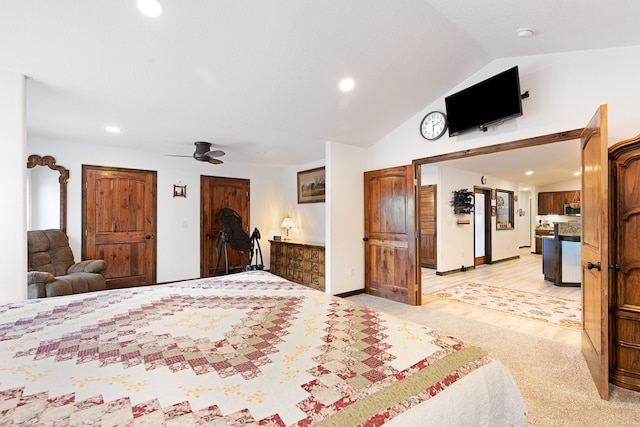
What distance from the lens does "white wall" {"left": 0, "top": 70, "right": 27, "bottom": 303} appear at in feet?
7.71

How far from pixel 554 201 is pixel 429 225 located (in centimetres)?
604

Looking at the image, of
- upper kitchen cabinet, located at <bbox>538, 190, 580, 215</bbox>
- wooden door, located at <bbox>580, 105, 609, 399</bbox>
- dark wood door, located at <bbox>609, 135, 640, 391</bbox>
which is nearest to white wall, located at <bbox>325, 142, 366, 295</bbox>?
wooden door, located at <bbox>580, 105, 609, 399</bbox>

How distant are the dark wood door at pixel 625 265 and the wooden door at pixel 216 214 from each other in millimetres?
5087

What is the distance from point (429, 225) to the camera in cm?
687

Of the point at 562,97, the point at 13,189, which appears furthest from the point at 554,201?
the point at 13,189

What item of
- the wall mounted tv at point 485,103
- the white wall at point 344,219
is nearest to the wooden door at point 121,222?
the white wall at point 344,219

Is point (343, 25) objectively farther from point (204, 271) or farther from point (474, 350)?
point (204, 271)

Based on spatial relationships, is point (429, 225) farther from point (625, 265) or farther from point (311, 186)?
point (625, 265)

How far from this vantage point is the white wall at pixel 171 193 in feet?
14.5

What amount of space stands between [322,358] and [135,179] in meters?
4.97

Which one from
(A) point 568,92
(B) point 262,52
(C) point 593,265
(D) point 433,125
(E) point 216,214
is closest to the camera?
(C) point 593,265

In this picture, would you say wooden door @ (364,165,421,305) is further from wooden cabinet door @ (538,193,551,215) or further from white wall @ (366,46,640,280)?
wooden cabinet door @ (538,193,551,215)

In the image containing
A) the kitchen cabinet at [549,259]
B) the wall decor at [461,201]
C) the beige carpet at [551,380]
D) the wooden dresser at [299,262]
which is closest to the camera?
the beige carpet at [551,380]

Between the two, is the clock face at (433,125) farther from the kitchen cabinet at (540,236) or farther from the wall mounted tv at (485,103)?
the kitchen cabinet at (540,236)
